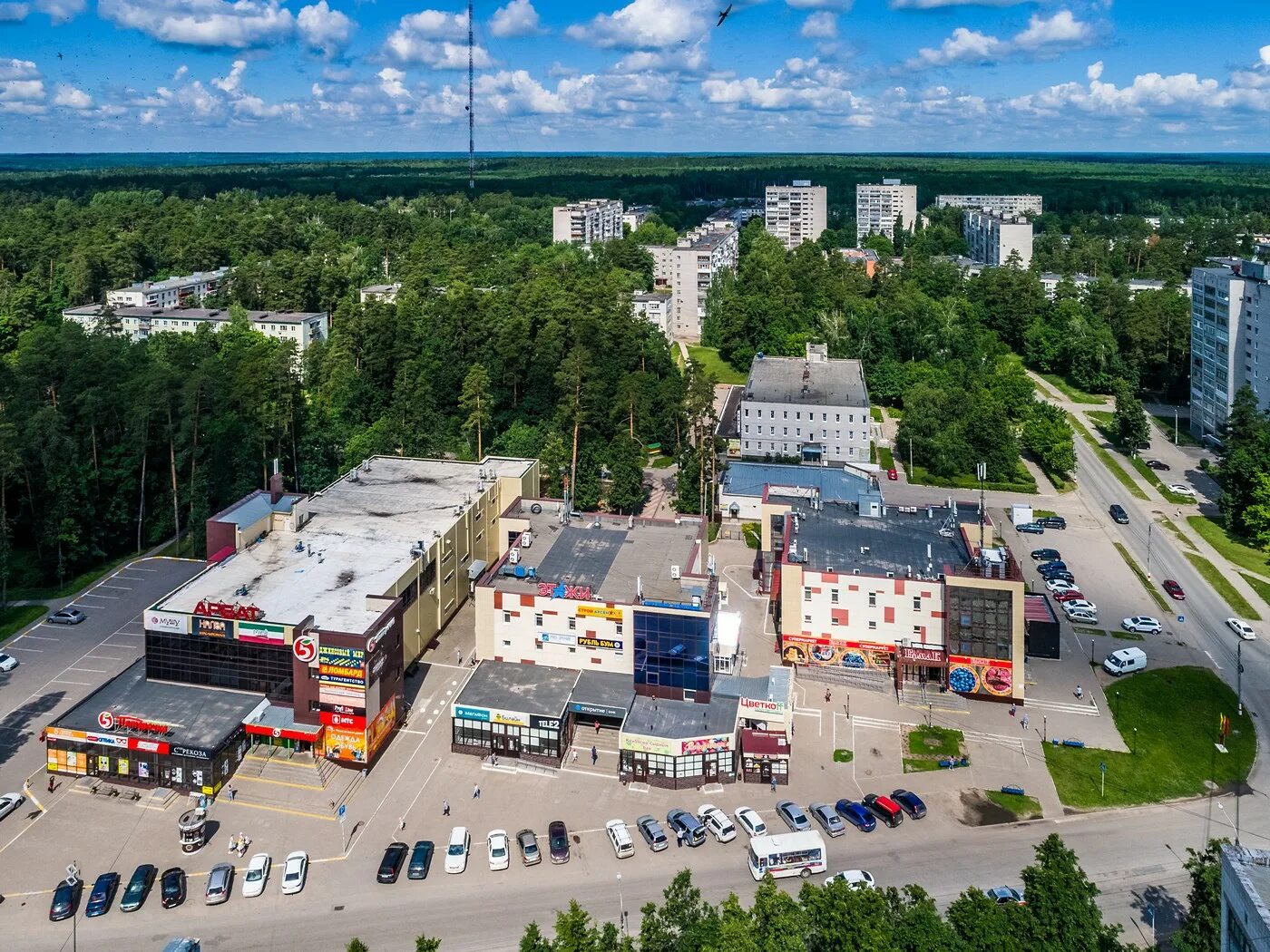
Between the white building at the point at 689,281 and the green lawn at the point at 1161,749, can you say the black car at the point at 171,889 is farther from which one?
the white building at the point at 689,281

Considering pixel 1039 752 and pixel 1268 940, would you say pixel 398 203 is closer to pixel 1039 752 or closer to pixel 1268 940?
pixel 1039 752

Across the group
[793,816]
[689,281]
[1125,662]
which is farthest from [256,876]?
[689,281]

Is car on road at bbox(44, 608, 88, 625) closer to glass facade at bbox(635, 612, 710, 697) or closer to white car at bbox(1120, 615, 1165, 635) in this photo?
glass facade at bbox(635, 612, 710, 697)

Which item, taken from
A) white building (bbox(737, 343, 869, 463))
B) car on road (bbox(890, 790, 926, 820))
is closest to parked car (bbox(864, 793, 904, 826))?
car on road (bbox(890, 790, 926, 820))

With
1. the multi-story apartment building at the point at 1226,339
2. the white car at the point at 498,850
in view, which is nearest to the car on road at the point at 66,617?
the white car at the point at 498,850

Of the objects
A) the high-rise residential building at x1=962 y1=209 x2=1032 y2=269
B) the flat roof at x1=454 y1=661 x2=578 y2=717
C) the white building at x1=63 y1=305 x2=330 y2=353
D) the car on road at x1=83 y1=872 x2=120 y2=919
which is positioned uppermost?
the high-rise residential building at x1=962 y1=209 x2=1032 y2=269

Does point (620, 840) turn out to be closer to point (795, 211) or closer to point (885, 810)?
point (885, 810)
